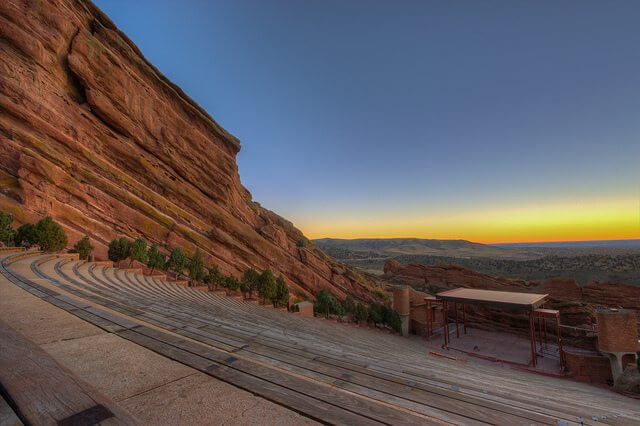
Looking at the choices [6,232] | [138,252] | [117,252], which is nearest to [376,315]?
[138,252]

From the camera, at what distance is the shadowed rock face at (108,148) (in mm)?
24984

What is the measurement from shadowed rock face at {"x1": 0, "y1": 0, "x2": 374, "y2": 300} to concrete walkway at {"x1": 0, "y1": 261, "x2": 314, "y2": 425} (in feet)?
83.0

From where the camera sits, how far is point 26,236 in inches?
722

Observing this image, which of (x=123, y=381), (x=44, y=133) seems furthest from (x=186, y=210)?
(x=123, y=381)

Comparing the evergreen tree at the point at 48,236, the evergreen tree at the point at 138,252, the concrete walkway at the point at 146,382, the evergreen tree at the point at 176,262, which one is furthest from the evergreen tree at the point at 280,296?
the concrete walkway at the point at 146,382

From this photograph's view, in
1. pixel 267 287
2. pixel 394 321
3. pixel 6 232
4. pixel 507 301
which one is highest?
pixel 6 232

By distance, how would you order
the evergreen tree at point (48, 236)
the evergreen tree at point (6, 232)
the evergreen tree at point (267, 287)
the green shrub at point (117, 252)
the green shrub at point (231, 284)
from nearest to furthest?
the evergreen tree at point (6, 232)
the evergreen tree at point (48, 236)
the green shrub at point (117, 252)
the green shrub at point (231, 284)
the evergreen tree at point (267, 287)

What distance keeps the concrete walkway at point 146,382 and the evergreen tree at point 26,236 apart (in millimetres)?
18672

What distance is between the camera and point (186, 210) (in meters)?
37.7

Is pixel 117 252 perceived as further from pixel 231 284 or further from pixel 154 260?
pixel 231 284

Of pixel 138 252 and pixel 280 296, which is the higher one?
pixel 138 252

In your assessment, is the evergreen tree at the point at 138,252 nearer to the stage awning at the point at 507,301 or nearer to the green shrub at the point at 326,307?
the green shrub at the point at 326,307

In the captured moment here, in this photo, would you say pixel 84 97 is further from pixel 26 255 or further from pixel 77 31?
pixel 26 255

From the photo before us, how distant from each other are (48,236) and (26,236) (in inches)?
56.3
